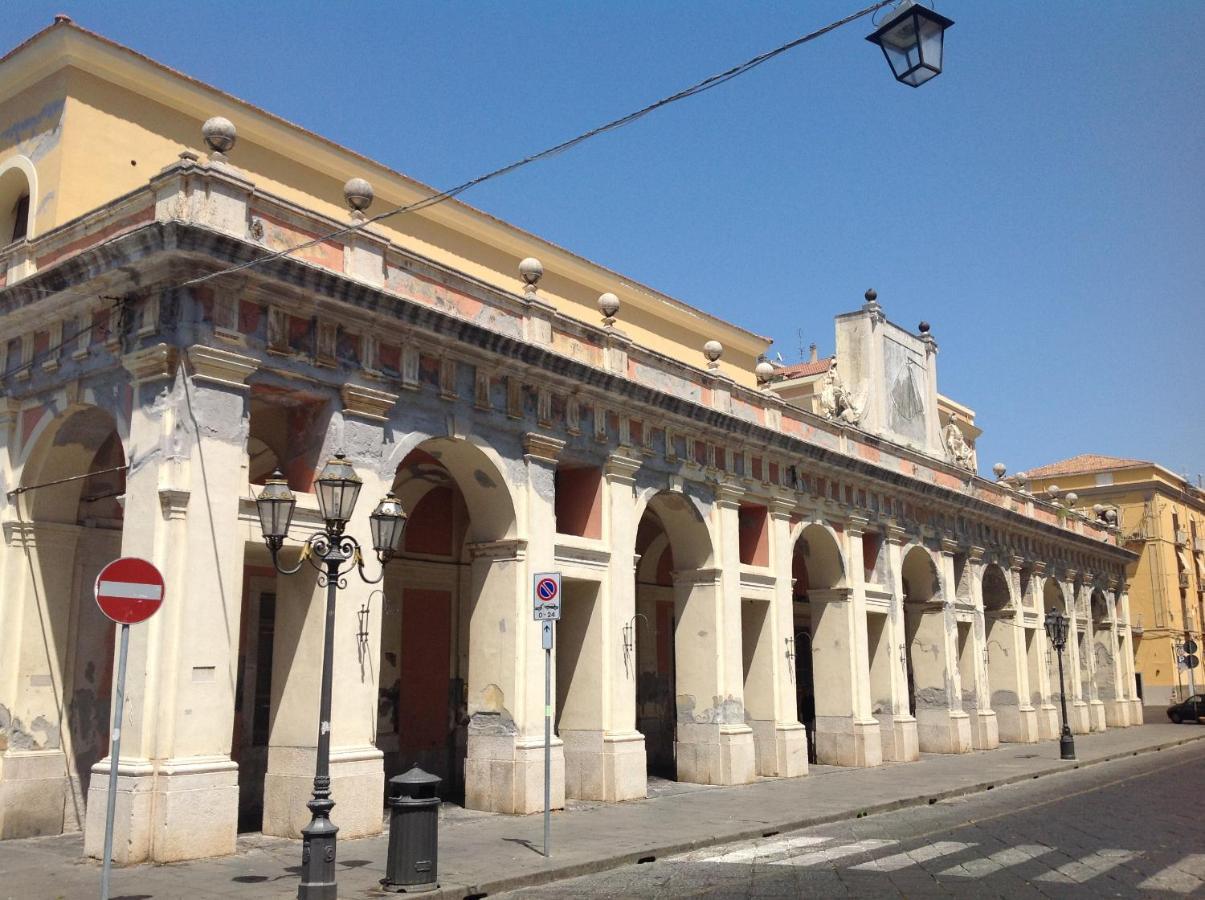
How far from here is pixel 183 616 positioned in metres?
11.6

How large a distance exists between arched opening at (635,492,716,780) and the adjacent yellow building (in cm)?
3090

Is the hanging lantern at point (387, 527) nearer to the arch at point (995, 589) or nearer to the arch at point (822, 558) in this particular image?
the arch at point (822, 558)

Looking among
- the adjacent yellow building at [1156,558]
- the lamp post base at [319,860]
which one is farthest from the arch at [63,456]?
the adjacent yellow building at [1156,558]

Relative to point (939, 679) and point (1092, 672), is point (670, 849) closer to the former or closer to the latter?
point (939, 679)

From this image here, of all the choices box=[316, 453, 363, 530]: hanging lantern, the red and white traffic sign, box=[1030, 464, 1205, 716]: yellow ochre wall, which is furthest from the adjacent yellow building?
the red and white traffic sign

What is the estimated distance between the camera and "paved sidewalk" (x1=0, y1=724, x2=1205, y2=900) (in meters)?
9.94

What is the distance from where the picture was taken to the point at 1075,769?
76.8ft

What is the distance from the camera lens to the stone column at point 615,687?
1688 centimetres

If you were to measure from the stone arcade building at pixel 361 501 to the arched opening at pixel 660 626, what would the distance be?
8 cm

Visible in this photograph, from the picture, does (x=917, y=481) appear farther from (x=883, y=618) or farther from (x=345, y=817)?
(x=345, y=817)

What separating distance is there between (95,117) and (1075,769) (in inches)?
862

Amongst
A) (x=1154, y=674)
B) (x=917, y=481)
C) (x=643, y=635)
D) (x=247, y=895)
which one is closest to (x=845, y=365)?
(x=917, y=481)

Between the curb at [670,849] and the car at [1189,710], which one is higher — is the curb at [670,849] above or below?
below

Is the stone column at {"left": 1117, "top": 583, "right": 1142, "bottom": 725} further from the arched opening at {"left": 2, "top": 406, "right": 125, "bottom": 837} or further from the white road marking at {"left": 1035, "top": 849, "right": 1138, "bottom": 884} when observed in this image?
the arched opening at {"left": 2, "top": 406, "right": 125, "bottom": 837}
